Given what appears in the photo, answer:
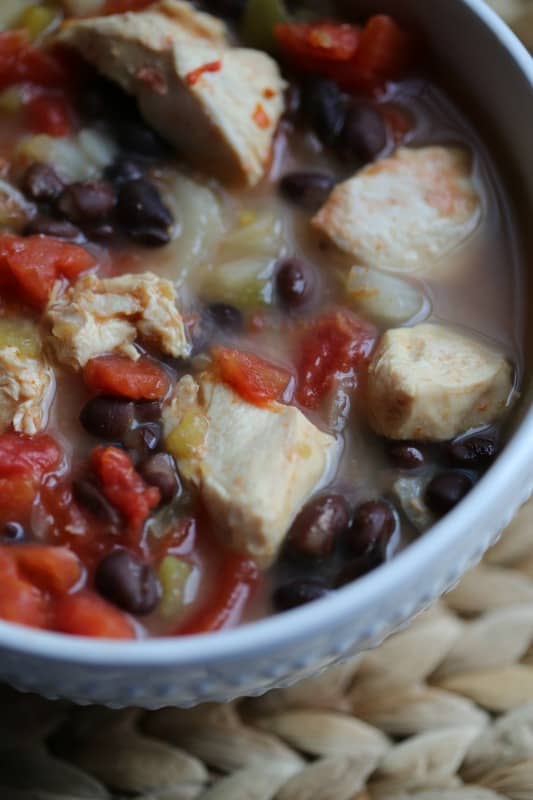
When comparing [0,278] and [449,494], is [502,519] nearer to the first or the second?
[449,494]

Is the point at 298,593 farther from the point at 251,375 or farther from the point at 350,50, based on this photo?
the point at 350,50

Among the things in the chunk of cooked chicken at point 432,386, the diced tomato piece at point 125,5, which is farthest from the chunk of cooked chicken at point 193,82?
the chunk of cooked chicken at point 432,386

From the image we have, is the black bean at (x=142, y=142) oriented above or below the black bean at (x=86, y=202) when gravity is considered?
above

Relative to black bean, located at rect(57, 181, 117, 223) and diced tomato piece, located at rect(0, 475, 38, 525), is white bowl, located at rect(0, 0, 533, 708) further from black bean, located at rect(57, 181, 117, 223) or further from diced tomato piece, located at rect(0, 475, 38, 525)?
black bean, located at rect(57, 181, 117, 223)

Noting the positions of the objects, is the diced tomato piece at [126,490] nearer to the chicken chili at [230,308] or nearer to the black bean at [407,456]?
the chicken chili at [230,308]

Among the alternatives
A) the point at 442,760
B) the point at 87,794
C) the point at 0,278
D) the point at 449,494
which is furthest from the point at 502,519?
the point at 0,278

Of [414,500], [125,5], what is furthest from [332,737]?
[125,5]

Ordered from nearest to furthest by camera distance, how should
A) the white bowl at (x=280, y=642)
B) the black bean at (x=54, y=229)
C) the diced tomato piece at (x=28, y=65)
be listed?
the white bowl at (x=280, y=642) < the black bean at (x=54, y=229) < the diced tomato piece at (x=28, y=65)
